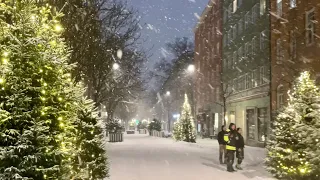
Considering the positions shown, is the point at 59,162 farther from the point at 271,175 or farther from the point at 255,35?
the point at 255,35

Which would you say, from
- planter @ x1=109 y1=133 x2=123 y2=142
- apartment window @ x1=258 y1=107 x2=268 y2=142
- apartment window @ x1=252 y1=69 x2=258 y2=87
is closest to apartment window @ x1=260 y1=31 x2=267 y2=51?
apartment window @ x1=252 y1=69 x2=258 y2=87

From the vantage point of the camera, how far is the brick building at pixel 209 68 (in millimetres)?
57500

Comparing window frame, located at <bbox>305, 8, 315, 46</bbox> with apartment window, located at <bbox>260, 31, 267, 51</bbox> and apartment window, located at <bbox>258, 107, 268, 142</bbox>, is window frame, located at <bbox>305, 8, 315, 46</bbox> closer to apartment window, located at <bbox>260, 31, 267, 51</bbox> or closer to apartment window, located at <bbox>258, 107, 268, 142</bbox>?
apartment window, located at <bbox>260, 31, 267, 51</bbox>

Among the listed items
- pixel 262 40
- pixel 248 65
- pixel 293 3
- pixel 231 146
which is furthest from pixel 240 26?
pixel 231 146

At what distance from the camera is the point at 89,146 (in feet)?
42.9

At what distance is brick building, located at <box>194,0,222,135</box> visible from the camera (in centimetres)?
5750

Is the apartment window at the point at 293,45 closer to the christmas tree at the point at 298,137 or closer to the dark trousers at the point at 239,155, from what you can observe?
the dark trousers at the point at 239,155

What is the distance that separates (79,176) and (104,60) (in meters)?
18.4

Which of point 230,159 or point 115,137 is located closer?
point 230,159

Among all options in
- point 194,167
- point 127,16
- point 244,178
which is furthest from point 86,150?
point 127,16

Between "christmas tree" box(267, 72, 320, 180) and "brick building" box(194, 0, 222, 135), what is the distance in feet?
120

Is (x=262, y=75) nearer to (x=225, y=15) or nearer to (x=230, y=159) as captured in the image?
(x=225, y=15)

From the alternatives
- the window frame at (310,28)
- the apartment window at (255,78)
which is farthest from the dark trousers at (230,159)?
the apartment window at (255,78)

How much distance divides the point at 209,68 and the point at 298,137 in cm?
4873
